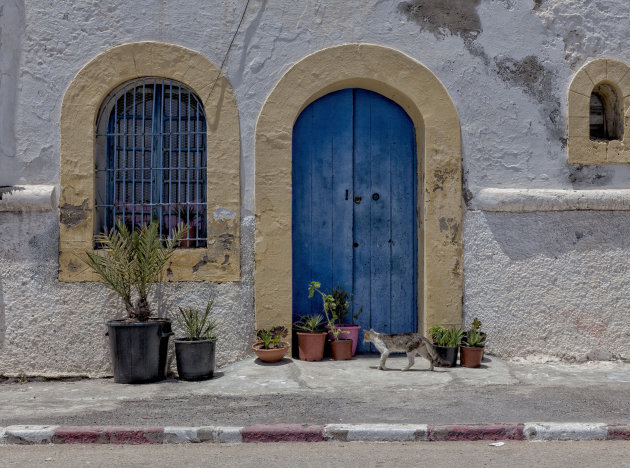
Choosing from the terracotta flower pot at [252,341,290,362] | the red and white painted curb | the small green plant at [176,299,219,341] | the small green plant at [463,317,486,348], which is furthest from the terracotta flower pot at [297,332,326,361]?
the red and white painted curb

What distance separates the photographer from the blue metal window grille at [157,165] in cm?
730

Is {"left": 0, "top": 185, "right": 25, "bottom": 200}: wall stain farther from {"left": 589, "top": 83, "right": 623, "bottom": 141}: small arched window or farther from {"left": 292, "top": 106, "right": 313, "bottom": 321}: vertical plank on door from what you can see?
{"left": 589, "top": 83, "right": 623, "bottom": 141}: small arched window

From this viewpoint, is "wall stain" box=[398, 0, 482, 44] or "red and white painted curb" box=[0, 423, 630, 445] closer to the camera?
"red and white painted curb" box=[0, 423, 630, 445]

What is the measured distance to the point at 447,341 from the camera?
6.94 meters

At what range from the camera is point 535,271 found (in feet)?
23.7

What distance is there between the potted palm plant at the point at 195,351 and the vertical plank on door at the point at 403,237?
6.53 feet

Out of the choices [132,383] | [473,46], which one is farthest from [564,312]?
[132,383]

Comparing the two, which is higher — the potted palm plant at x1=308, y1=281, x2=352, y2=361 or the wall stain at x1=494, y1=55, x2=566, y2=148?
the wall stain at x1=494, y1=55, x2=566, y2=148

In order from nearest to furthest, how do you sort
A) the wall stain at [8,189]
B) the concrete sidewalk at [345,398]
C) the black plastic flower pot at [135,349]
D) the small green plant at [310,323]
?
the concrete sidewalk at [345,398]
the black plastic flower pot at [135,349]
the wall stain at [8,189]
the small green plant at [310,323]

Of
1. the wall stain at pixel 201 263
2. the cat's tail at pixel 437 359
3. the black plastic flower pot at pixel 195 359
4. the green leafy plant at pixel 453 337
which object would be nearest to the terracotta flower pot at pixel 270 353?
the black plastic flower pot at pixel 195 359

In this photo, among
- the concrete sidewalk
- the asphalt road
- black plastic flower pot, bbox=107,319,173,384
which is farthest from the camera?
black plastic flower pot, bbox=107,319,173,384

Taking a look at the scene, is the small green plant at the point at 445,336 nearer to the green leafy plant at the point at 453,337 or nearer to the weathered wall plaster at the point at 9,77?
the green leafy plant at the point at 453,337

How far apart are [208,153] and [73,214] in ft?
4.79

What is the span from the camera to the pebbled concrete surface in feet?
16.8
